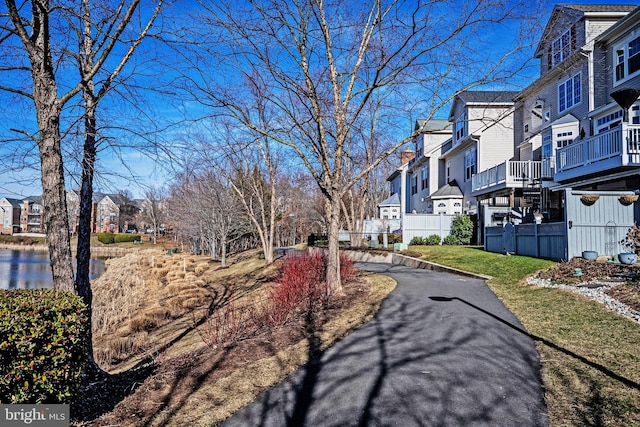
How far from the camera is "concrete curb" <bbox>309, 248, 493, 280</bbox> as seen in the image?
13594 millimetres

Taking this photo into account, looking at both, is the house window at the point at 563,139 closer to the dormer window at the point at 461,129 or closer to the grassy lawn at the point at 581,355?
the dormer window at the point at 461,129

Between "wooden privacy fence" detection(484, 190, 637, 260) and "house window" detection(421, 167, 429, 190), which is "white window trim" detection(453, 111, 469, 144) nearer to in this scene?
"house window" detection(421, 167, 429, 190)

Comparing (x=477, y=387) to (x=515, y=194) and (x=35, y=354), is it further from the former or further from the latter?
(x=515, y=194)

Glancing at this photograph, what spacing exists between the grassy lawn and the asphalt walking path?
0.19 meters

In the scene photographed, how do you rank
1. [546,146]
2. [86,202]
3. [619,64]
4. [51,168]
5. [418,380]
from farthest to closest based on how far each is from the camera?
[546,146], [619,64], [86,202], [51,168], [418,380]

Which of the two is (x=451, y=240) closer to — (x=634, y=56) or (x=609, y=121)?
(x=609, y=121)

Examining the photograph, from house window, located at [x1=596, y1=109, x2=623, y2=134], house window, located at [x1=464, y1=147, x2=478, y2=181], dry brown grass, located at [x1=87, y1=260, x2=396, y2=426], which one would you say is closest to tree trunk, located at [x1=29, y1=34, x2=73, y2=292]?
dry brown grass, located at [x1=87, y1=260, x2=396, y2=426]

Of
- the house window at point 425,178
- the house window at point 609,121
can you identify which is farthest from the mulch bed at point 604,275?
the house window at point 425,178

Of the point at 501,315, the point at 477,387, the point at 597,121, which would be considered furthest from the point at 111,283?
the point at 597,121

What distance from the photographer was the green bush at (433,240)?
2606 centimetres

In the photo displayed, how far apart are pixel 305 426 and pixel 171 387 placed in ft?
6.89

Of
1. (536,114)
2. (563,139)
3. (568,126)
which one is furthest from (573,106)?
(536,114)

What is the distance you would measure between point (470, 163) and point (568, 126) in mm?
8712

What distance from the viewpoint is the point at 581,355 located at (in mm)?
5938
